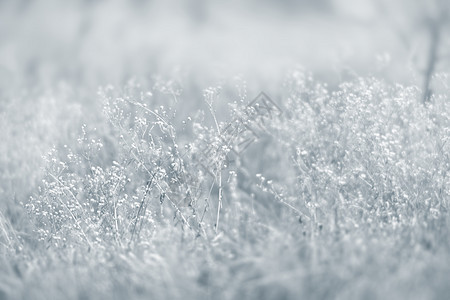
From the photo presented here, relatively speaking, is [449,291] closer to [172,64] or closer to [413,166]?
[413,166]

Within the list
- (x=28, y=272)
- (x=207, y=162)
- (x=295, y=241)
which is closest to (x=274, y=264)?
(x=295, y=241)

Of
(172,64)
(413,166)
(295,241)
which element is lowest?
(295,241)

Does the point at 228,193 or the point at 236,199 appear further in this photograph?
the point at 228,193

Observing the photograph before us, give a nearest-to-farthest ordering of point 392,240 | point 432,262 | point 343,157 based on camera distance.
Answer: point 432,262 < point 392,240 < point 343,157
